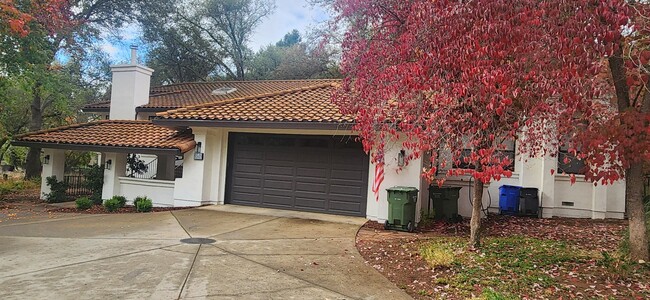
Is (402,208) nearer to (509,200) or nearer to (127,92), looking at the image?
(509,200)

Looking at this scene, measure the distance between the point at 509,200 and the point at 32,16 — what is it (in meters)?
15.1

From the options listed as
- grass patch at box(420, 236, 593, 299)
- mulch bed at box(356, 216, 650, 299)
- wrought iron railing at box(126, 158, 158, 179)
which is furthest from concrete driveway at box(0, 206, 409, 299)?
wrought iron railing at box(126, 158, 158, 179)

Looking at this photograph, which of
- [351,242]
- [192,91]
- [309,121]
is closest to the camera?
[351,242]

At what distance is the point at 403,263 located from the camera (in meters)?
6.00

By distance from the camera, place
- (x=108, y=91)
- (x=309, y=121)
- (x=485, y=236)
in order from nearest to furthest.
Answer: (x=485, y=236), (x=309, y=121), (x=108, y=91)

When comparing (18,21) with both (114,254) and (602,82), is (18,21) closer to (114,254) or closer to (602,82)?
(114,254)

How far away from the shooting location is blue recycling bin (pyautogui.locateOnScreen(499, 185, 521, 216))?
11.2 m

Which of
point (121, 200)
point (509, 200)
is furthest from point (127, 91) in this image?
point (509, 200)

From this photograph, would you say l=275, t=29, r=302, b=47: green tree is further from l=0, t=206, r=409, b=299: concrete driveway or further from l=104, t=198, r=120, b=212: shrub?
l=0, t=206, r=409, b=299: concrete driveway

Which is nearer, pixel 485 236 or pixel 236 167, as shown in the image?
pixel 485 236

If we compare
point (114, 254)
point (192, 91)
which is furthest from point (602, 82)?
point (192, 91)

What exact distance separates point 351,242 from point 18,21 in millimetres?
10231

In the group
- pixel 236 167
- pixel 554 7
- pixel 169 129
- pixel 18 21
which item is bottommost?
pixel 236 167

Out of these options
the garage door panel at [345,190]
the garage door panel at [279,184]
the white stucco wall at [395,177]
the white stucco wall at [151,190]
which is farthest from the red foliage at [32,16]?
the white stucco wall at [395,177]
